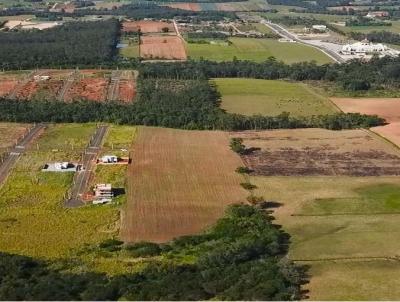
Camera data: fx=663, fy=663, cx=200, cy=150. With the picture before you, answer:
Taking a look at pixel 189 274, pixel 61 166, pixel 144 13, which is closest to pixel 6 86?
pixel 61 166

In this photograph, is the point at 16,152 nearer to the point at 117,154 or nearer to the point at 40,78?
the point at 117,154

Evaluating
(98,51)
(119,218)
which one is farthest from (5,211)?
(98,51)

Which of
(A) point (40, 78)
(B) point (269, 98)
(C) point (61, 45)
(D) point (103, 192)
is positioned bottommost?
(B) point (269, 98)

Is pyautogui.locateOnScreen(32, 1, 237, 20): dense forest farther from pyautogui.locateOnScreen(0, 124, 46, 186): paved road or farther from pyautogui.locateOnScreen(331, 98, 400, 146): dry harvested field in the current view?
pyautogui.locateOnScreen(0, 124, 46, 186): paved road

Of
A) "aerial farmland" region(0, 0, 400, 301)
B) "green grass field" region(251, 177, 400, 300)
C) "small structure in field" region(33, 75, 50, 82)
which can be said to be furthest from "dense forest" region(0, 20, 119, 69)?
"green grass field" region(251, 177, 400, 300)

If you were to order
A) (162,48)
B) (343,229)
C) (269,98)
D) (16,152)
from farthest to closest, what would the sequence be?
1. (162,48)
2. (269,98)
3. (16,152)
4. (343,229)

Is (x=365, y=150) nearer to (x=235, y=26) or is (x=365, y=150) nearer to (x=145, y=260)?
(x=145, y=260)
